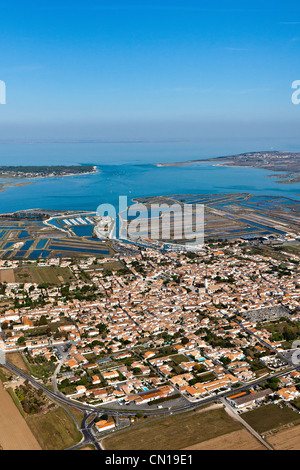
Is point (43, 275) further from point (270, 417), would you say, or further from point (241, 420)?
point (270, 417)

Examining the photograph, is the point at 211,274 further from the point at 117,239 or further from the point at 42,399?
the point at 42,399

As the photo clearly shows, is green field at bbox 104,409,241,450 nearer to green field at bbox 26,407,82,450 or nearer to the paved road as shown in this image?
the paved road

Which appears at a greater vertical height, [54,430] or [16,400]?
[16,400]

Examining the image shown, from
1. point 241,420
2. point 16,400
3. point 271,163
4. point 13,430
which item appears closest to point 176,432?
point 241,420

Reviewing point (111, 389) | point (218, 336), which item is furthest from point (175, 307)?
point (111, 389)
